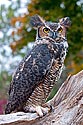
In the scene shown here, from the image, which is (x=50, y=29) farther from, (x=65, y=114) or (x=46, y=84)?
(x=65, y=114)

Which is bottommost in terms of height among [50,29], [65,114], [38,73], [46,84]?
[65,114]

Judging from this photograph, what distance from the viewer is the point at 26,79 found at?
501 cm

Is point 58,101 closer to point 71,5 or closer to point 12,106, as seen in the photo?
point 12,106

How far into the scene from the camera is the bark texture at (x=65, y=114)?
460cm

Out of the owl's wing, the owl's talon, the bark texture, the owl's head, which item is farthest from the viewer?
the owl's head

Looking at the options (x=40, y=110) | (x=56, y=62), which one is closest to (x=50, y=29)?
(x=56, y=62)

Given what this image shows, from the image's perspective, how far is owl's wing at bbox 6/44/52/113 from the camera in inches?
197

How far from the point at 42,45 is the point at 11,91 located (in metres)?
0.53

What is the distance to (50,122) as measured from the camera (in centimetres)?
474

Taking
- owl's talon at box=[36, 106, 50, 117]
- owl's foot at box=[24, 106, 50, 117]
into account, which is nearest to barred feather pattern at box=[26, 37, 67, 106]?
owl's foot at box=[24, 106, 50, 117]

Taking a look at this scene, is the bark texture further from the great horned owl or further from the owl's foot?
the great horned owl

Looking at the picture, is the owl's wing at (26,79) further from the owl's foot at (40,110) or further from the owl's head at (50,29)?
the owl's head at (50,29)

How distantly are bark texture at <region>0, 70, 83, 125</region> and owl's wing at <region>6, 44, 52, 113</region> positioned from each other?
29cm

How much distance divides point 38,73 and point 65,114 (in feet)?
1.74
